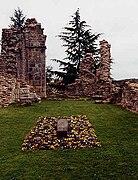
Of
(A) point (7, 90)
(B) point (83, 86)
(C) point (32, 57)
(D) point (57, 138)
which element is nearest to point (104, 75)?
(B) point (83, 86)

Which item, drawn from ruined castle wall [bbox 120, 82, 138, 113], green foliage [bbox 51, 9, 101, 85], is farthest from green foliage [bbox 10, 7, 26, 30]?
ruined castle wall [bbox 120, 82, 138, 113]

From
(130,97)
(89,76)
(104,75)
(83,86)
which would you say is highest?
(89,76)

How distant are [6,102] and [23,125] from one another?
4.86m

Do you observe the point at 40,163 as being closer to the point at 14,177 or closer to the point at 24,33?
the point at 14,177

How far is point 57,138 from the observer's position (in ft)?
26.8

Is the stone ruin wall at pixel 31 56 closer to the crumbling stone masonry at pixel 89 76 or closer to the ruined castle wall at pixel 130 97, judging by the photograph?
the crumbling stone masonry at pixel 89 76

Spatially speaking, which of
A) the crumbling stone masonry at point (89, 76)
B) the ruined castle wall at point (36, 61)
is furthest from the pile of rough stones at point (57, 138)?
the crumbling stone masonry at point (89, 76)

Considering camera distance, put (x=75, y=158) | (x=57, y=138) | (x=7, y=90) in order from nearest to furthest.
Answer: (x=75, y=158) < (x=57, y=138) < (x=7, y=90)

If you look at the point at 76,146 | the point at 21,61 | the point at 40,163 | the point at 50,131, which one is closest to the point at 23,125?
the point at 50,131

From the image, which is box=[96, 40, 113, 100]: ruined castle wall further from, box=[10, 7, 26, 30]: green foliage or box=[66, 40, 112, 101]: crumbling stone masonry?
box=[10, 7, 26, 30]: green foliage

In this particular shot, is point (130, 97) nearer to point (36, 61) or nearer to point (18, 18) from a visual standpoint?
point (36, 61)

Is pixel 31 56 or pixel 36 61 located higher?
pixel 31 56

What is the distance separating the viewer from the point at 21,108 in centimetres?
1350

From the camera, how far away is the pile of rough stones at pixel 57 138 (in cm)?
752
